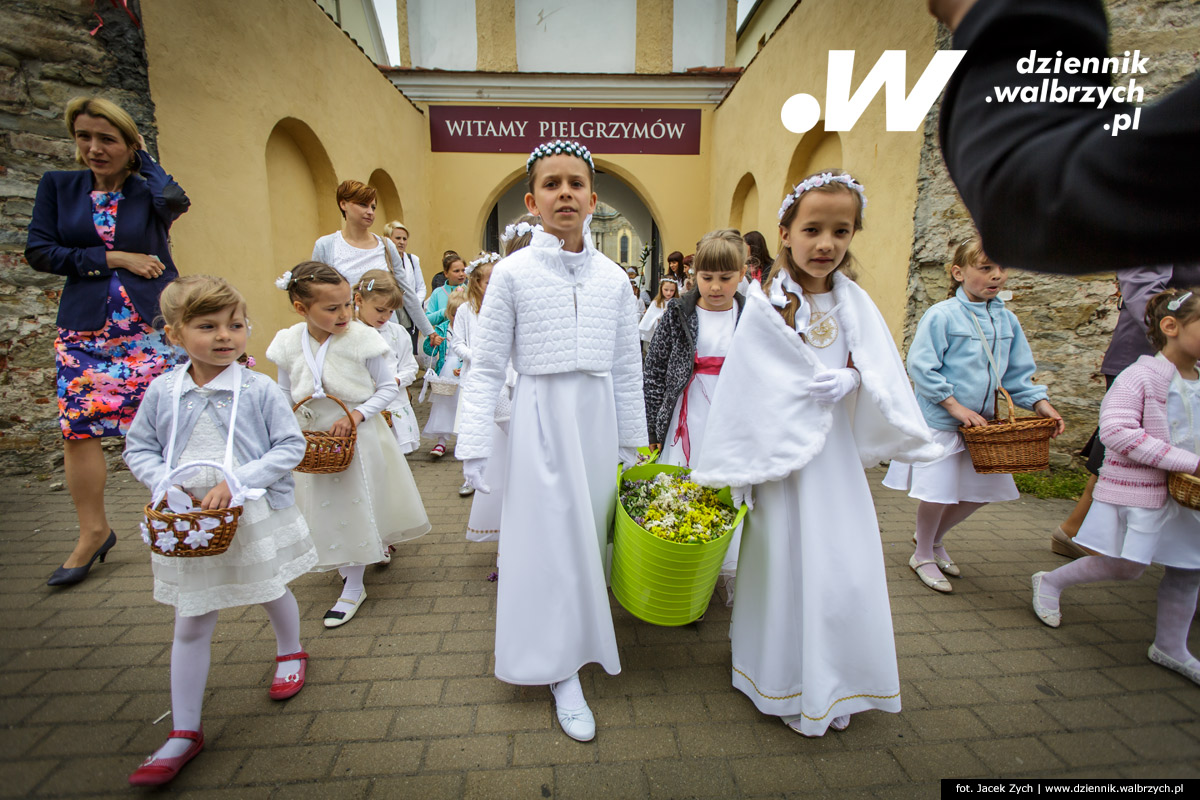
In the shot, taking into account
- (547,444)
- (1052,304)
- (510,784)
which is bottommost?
(510,784)

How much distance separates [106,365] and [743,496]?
3.50m

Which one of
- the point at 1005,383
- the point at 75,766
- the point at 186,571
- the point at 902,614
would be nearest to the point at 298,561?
the point at 186,571

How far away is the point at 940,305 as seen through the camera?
10.2 ft

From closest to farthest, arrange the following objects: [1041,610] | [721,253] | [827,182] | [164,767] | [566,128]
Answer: [164,767] → [827,182] → [1041,610] → [721,253] → [566,128]

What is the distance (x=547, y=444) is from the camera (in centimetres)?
216

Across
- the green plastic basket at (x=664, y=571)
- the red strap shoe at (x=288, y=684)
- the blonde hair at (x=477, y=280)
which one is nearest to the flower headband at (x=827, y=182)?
the green plastic basket at (x=664, y=571)

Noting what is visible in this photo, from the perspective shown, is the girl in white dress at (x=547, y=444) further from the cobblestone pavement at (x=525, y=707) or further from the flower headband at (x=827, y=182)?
the flower headband at (x=827, y=182)

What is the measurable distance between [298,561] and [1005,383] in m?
3.73

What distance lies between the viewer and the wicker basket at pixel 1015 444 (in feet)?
8.55

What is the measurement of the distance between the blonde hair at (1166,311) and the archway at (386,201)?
10.2 meters

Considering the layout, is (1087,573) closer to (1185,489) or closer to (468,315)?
(1185,489)

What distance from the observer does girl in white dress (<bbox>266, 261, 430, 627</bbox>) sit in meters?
2.82

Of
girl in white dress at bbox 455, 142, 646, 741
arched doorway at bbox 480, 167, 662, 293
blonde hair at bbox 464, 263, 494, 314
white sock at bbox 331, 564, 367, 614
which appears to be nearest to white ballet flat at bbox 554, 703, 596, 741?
girl in white dress at bbox 455, 142, 646, 741

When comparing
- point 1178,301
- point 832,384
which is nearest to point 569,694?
point 832,384
